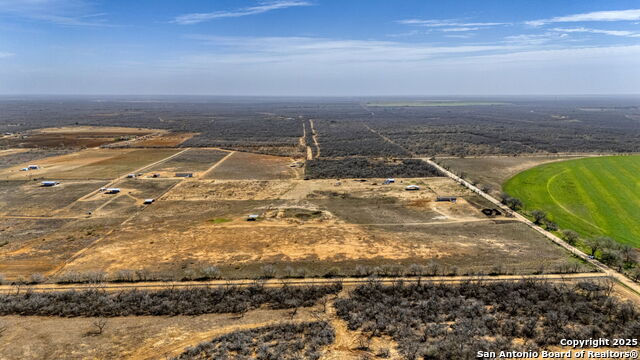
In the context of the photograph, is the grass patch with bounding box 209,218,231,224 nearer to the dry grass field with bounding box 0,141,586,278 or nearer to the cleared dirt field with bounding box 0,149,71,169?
the dry grass field with bounding box 0,141,586,278

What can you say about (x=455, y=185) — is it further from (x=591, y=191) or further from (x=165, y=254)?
(x=165, y=254)

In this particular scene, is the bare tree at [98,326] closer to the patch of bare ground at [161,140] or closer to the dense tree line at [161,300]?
the dense tree line at [161,300]

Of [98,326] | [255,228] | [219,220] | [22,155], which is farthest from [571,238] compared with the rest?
[22,155]

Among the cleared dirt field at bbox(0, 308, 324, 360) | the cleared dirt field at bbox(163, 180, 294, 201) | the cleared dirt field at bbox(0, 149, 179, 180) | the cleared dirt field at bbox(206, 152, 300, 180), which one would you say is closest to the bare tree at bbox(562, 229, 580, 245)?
the cleared dirt field at bbox(0, 308, 324, 360)

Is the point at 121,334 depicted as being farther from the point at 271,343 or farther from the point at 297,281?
the point at 297,281

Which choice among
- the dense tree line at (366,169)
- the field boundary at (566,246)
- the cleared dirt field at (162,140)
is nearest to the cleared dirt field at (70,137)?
the cleared dirt field at (162,140)

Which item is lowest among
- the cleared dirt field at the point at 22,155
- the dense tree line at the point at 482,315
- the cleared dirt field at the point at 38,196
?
the dense tree line at the point at 482,315

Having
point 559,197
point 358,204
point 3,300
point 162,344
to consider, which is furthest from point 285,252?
point 559,197
